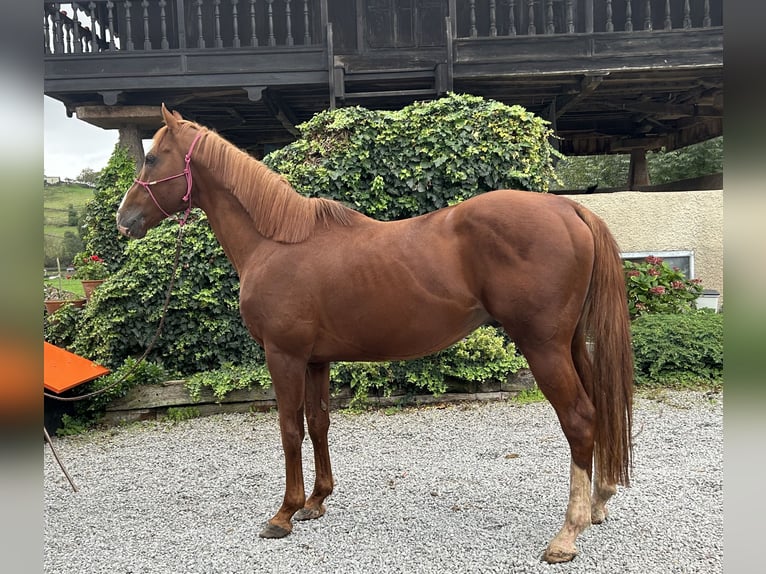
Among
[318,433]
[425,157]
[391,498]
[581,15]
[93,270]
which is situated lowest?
[391,498]

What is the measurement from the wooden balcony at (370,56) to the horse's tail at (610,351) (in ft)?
16.3

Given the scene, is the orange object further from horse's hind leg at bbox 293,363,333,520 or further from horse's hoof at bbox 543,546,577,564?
horse's hoof at bbox 543,546,577,564

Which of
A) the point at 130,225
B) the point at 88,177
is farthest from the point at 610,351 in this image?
the point at 88,177

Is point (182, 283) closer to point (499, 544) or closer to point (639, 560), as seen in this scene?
point (499, 544)

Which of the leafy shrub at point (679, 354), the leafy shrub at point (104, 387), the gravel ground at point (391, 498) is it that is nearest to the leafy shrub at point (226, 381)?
the gravel ground at point (391, 498)

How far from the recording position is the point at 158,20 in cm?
862

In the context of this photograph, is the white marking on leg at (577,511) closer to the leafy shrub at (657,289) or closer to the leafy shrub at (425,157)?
the leafy shrub at (425,157)

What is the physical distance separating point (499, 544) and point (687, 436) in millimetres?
2632

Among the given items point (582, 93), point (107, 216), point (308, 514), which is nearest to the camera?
point (308, 514)

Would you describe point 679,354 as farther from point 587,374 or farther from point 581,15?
point 581,15

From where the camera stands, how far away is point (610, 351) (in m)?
2.66

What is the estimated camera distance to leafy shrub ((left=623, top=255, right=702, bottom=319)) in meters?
6.70

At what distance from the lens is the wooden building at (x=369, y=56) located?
6.99m

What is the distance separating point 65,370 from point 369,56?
5.38m
